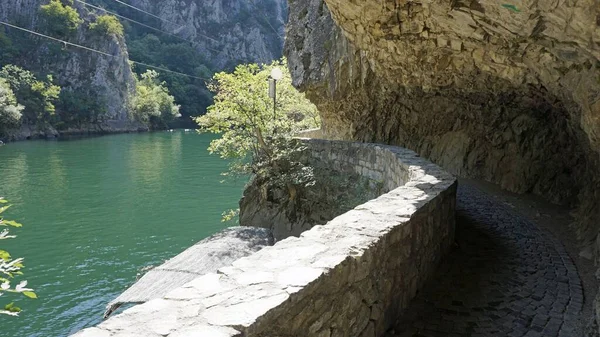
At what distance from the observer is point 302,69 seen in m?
14.9

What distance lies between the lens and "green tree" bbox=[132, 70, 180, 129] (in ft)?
197

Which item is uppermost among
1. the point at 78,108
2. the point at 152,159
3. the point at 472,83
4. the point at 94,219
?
the point at 78,108

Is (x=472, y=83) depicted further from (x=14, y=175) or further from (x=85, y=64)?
(x=85, y=64)

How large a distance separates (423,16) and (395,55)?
248cm

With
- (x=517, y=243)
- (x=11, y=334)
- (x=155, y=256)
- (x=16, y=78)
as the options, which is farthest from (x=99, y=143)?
(x=517, y=243)

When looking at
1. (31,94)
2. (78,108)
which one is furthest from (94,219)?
(78,108)

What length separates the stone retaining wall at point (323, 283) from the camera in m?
2.14

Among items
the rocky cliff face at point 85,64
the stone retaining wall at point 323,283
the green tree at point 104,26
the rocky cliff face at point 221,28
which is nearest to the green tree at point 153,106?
the rocky cliff face at point 85,64

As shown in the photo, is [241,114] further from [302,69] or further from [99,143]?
[99,143]

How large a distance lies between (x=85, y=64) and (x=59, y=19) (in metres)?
6.72

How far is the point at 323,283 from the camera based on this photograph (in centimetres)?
270

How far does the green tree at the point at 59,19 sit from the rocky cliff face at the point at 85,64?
4.06 ft

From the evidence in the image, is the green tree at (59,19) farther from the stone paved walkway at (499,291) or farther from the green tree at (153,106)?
the stone paved walkway at (499,291)

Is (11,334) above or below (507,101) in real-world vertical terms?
below
